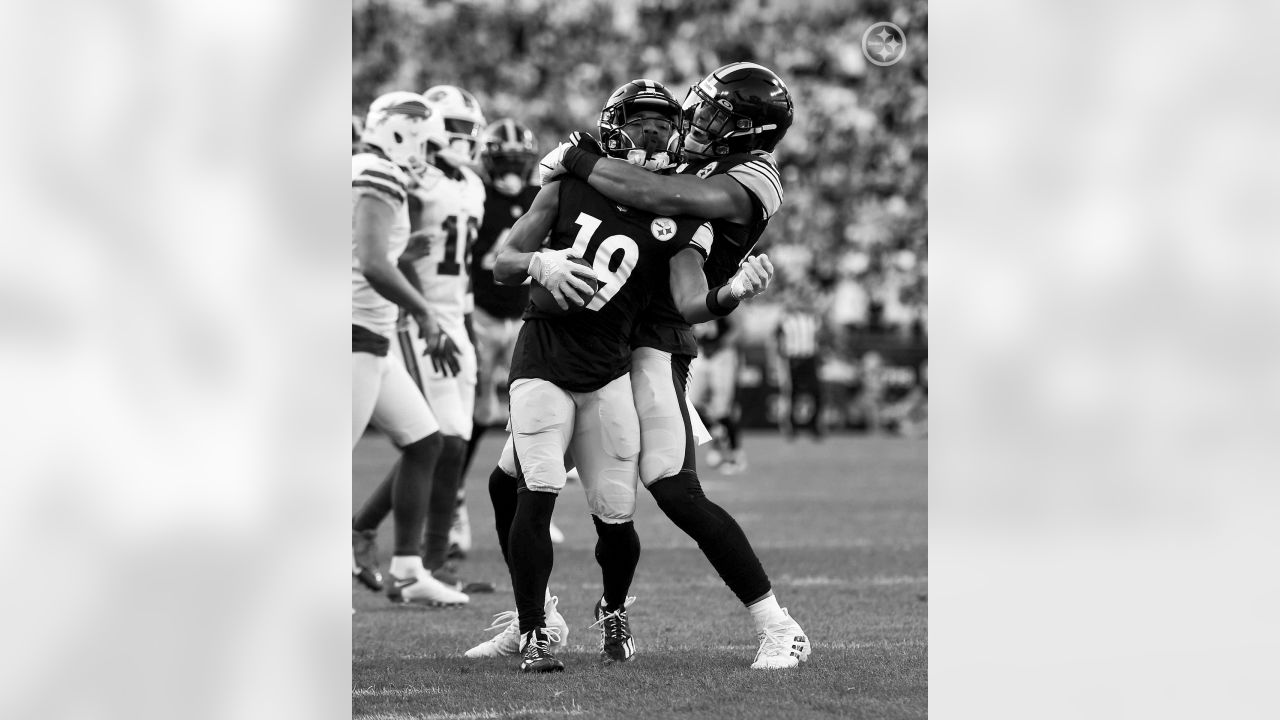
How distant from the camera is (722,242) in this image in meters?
4.52

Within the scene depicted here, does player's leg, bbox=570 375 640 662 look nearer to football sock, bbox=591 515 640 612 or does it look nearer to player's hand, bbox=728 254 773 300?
football sock, bbox=591 515 640 612

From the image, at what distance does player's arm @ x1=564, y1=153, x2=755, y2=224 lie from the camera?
4156mm

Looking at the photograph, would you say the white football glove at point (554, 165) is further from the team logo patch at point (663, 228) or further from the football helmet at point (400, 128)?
the football helmet at point (400, 128)

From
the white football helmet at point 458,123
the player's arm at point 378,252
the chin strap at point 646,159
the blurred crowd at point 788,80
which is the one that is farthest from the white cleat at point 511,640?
the blurred crowd at point 788,80

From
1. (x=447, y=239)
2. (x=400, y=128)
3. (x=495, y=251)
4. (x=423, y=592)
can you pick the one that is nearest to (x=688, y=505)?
(x=423, y=592)

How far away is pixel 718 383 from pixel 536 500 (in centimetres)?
1057

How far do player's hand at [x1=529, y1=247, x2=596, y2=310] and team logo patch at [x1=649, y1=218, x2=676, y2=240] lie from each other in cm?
27

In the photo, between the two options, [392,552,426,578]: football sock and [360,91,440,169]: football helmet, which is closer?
[392,552,426,578]: football sock

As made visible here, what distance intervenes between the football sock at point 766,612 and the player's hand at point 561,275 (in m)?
1.03

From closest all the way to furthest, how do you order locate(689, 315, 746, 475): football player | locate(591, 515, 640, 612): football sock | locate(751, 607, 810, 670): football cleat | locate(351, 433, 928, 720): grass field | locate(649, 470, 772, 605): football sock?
1. locate(351, 433, 928, 720): grass field
2. locate(751, 607, 810, 670): football cleat
3. locate(649, 470, 772, 605): football sock
4. locate(591, 515, 640, 612): football sock
5. locate(689, 315, 746, 475): football player

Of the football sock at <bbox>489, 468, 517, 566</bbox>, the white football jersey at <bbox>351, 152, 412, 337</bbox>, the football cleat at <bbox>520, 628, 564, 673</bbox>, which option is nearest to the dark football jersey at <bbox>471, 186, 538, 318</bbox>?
the white football jersey at <bbox>351, 152, 412, 337</bbox>

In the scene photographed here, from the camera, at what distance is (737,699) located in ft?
12.1
